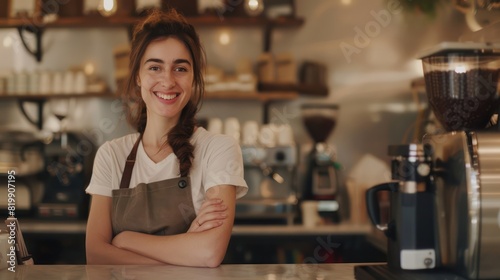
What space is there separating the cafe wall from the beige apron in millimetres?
2465

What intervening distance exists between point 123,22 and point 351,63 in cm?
156

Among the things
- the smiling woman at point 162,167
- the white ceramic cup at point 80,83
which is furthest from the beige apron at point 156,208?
the white ceramic cup at point 80,83

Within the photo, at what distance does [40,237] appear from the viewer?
3.86m

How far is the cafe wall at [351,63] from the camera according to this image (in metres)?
4.53

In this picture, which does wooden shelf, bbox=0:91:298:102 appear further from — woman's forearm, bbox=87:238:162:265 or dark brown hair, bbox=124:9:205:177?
woman's forearm, bbox=87:238:162:265

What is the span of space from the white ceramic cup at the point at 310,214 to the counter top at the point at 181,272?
222 centimetres

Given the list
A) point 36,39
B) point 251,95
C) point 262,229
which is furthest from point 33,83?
point 262,229

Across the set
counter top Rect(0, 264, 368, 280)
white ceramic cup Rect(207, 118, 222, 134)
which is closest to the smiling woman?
counter top Rect(0, 264, 368, 280)

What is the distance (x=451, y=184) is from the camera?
1.51 meters

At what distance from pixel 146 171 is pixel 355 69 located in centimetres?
271

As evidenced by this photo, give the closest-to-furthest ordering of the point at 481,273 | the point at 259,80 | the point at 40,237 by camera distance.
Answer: the point at 481,273
the point at 40,237
the point at 259,80

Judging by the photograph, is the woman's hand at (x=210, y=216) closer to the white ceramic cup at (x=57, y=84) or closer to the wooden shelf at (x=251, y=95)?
the wooden shelf at (x=251, y=95)

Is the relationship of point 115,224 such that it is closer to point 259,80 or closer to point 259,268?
point 259,268

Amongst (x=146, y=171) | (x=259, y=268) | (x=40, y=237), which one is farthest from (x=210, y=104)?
(x=259, y=268)
